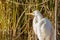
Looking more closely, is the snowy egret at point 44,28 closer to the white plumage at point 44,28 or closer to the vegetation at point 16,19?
the white plumage at point 44,28

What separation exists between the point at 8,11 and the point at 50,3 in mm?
462

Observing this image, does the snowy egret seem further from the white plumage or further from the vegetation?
the vegetation

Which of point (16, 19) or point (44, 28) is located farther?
point (16, 19)

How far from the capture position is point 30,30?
230 cm

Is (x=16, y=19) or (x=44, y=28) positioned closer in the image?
(x=44, y=28)

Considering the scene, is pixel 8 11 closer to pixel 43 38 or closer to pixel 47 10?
pixel 47 10

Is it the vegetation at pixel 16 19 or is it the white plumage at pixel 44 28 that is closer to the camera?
the white plumage at pixel 44 28

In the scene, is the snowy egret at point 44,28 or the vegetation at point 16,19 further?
the vegetation at point 16,19

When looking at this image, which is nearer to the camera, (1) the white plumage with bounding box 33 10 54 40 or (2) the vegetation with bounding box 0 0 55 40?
(1) the white plumage with bounding box 33 10 54 40

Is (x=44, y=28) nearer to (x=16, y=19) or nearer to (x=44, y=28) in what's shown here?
(x=44, y=28)

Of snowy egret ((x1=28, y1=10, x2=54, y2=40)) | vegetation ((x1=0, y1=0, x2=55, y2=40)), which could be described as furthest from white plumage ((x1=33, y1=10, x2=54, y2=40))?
vegetation ((x1=0, y1=0, x2=55, y2=40))

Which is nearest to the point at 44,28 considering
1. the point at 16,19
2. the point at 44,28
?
the point at 44,28

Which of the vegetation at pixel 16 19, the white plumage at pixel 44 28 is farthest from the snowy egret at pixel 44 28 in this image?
the vegetation at pixel 16 19

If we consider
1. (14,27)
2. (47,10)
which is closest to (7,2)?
(14,27)
